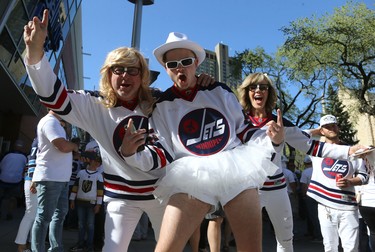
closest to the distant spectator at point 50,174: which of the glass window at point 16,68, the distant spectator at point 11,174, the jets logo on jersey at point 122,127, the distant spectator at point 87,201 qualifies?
the distant spectator at point 87,201

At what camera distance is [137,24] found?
810 centimetres

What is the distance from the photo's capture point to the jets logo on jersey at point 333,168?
15.5 feet

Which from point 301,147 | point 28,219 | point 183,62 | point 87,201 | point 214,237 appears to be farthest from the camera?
point 87,201

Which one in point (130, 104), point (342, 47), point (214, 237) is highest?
point (342, 47)

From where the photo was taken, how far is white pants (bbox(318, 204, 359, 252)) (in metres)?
4.40

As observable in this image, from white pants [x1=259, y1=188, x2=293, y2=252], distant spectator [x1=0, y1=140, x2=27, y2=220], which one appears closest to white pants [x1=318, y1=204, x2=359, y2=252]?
white pants [x1=259, y1=188, x2=293, y2=252]

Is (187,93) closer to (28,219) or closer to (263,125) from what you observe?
(263,125)

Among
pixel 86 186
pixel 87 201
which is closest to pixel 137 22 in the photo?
pixel 86 186

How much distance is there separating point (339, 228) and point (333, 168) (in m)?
0.78

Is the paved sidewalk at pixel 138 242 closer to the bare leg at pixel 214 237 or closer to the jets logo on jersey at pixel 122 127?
the bare leg at pixel 214 237

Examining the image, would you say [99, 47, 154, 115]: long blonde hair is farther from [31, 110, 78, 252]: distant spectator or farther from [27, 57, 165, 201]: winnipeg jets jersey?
[31, 110, 78, 252]: distant spectator

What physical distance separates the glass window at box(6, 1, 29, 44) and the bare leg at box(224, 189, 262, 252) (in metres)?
9.82

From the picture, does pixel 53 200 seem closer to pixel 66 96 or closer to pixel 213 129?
pixel 66 96

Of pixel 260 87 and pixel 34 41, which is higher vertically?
pixel 260 87
